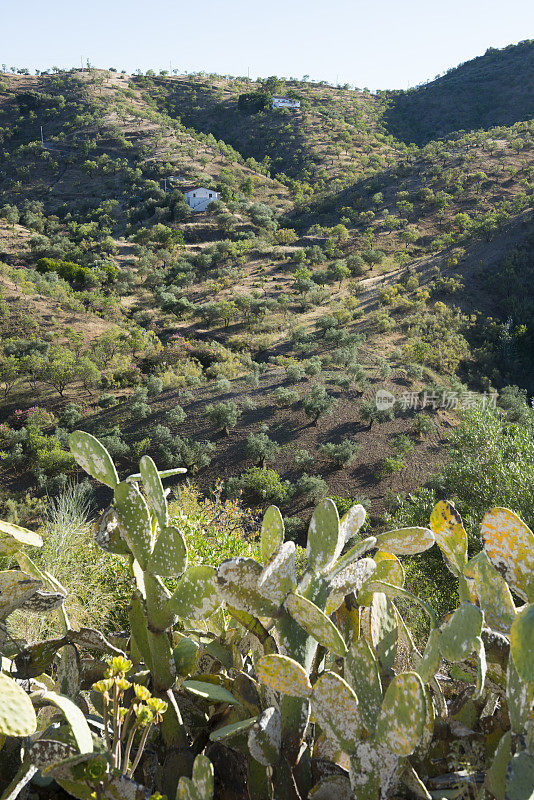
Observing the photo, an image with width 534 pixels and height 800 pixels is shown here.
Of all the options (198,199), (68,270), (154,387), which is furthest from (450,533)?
(198,199)

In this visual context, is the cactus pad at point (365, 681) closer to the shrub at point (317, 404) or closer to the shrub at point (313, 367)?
the shrub at point (317, 404)

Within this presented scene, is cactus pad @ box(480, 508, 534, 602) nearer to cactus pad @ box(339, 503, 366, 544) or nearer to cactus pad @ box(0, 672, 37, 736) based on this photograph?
cactus pad @ box(339, 503, 366, 544)

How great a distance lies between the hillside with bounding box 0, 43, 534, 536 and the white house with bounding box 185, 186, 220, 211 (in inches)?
29.2

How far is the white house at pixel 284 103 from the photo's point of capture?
161 ft

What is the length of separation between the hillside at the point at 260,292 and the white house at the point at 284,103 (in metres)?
1.59

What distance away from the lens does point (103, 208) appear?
33.4 metres

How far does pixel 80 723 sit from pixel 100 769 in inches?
4.3

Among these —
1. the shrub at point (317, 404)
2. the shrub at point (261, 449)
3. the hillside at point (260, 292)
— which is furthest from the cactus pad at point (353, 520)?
the shrub at point (317, 404)

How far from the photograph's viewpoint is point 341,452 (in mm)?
12289

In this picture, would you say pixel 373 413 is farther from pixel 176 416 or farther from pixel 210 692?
pixel 210 692

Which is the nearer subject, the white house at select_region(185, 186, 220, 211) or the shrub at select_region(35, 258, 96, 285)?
the shrub at select_region(35, 258, 96, 285)

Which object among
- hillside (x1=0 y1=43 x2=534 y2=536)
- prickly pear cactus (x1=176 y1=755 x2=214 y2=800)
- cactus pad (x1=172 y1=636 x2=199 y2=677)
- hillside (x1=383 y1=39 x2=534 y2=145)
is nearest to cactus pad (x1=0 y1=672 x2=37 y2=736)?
prickly pear cactus (x1=176 y1=755 x2=214 y2=800)

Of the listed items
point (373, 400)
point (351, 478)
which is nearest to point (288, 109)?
point (373, 400)

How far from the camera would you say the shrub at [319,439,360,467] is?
12.3 metres
